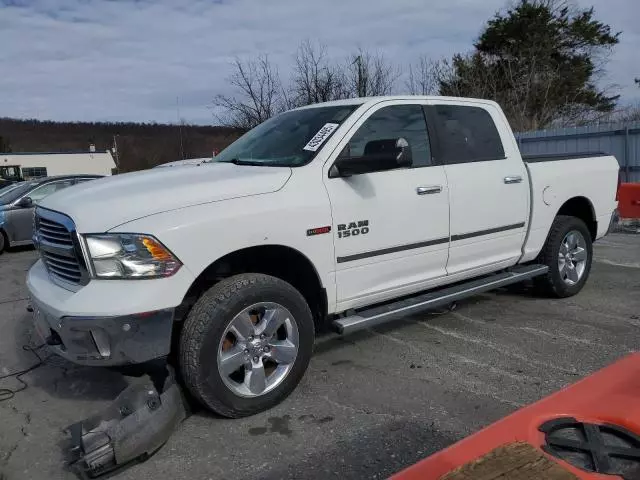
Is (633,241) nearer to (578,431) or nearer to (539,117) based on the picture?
(578,431)

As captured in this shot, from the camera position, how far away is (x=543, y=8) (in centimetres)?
2945

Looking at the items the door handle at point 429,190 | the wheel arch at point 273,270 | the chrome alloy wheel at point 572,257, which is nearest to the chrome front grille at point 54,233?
the wheel arch at point 273,270

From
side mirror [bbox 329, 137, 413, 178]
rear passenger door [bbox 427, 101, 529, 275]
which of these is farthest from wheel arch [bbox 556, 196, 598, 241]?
side mirror [bbox 329, 137, 413, 178]

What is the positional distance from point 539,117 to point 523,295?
772 inches

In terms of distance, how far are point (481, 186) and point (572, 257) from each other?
1881mm

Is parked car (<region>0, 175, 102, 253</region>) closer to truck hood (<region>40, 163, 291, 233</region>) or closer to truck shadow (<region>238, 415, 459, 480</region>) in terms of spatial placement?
truck hood (<region>40, 163, 291, 233</region>)

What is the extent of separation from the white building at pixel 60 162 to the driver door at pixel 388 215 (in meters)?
82.1

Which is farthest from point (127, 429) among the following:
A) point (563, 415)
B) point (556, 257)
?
point (556, 257)

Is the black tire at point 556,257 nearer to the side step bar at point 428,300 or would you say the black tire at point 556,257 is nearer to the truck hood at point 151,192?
the side step bar at point 428,300

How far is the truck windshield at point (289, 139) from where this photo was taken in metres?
4.05

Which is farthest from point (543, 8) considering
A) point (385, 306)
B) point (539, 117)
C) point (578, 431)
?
point (578, 431)

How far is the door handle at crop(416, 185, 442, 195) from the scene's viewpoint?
425 centimetres

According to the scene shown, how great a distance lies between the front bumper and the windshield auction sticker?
1.36 meters

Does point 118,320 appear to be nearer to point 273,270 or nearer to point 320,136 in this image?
point 273,270
